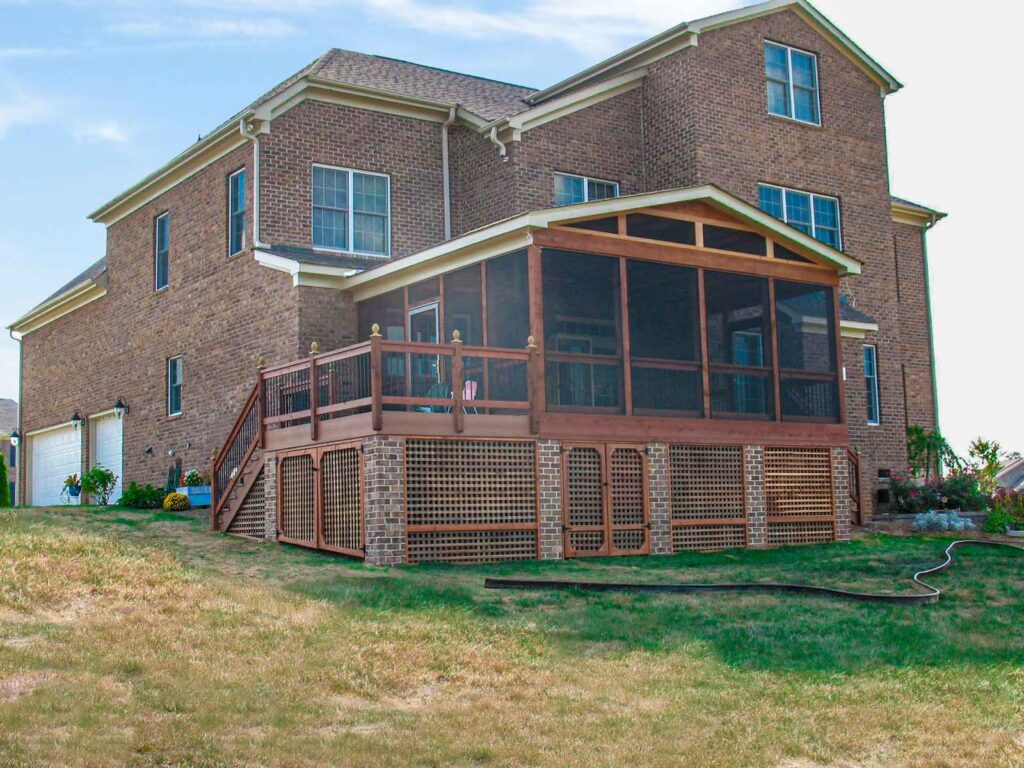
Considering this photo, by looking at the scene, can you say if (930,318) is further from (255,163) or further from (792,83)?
(255,163)

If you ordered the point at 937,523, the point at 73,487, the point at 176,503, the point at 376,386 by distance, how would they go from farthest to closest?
1. the point at 73,487
2. the point at 937,523
3. the point at 176,503
4. the point at 376,386

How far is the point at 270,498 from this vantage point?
56.6ft

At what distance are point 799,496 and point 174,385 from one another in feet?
Result: 41.3

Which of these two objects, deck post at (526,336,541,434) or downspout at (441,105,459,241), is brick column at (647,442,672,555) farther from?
downspout at (441,105,459,241)

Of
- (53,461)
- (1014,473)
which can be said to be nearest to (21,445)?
(53,461)

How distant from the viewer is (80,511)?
19750mm

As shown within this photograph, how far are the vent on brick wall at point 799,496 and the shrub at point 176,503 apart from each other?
10347 millimetres

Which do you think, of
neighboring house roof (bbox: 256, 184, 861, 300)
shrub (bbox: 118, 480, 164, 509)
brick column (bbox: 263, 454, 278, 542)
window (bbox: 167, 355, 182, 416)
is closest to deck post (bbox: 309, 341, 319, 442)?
brick column (bbox: 263, 454, 278, 542)

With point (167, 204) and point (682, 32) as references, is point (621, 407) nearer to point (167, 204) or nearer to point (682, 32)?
point (682, 32)

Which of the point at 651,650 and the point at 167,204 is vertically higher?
the point at 167,204

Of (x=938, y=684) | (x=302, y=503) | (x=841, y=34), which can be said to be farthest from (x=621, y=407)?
(x=841, y=34)

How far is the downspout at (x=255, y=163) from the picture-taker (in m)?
20.4

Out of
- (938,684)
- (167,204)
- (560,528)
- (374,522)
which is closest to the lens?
(938,684)

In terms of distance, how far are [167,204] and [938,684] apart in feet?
63.5
